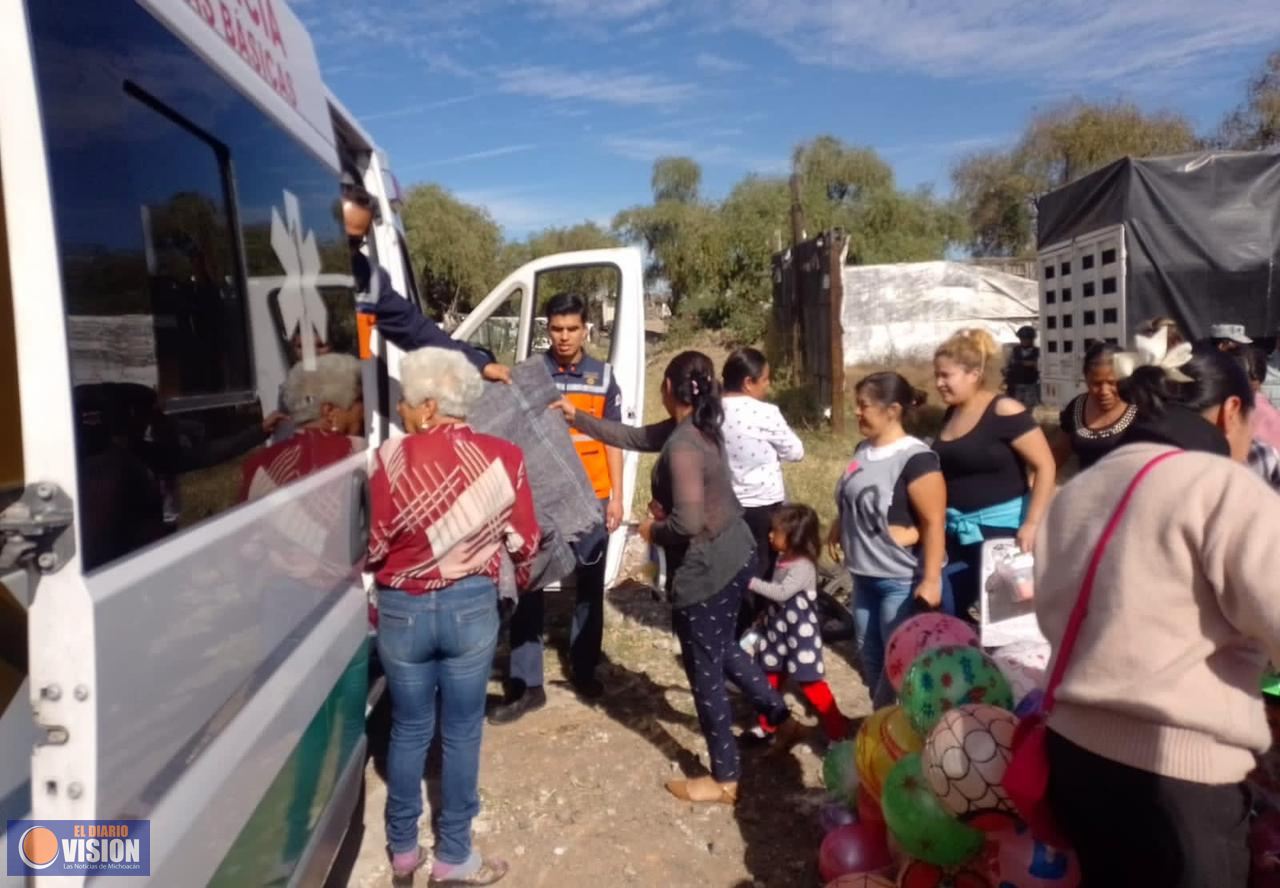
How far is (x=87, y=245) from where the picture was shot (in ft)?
5.11

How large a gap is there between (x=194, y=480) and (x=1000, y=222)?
4153 centimetres

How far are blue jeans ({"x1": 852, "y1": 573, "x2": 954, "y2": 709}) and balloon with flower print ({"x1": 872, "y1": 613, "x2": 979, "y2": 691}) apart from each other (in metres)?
0.34

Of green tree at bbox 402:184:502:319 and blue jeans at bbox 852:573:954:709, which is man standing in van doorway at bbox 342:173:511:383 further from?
green tree at bbox 402:184:502:319

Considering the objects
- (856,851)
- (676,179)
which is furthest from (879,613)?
(676,179)

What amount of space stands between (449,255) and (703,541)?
33358 mm

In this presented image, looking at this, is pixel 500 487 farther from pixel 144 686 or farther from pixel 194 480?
pixel 144 686

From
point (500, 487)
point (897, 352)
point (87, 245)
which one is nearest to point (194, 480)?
point (87, 245)

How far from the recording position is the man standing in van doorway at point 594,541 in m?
4.84

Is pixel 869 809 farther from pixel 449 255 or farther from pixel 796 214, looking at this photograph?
pixel 449 255

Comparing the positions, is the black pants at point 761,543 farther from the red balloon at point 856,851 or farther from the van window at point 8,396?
the van window at point 8,396

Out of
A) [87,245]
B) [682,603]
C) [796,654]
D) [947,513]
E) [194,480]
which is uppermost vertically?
[87,245]

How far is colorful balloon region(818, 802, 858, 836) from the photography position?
3.44 meters

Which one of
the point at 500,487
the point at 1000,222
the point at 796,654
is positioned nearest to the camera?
the point at 500,487

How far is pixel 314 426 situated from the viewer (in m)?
2.74
